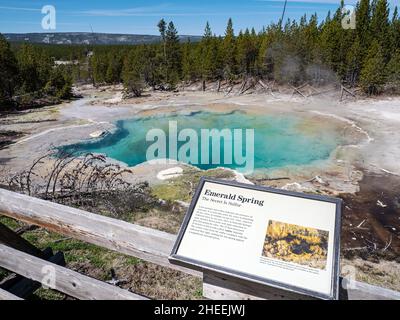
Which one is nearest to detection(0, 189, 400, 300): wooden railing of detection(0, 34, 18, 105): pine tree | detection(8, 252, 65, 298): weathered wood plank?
detection(8, 252, 65, 298): weathered wood plank

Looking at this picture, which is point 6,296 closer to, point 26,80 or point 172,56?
point 26,80

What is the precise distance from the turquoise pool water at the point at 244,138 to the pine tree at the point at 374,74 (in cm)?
963

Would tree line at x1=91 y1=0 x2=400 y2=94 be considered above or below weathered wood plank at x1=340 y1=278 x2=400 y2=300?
above

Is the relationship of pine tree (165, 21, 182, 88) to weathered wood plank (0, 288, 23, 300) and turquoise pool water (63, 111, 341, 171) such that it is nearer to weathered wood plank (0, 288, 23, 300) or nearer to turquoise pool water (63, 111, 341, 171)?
turquoise pool water (63, 111, 341, 171)

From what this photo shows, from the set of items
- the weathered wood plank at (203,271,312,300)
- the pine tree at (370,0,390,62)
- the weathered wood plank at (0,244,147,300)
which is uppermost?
the pine tree at (370,0,390,62)

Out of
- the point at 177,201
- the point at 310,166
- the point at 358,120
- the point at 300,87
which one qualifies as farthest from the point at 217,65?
the point at 177,201

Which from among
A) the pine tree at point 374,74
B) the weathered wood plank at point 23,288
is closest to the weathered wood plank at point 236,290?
the weathered wood plank at point 23,288

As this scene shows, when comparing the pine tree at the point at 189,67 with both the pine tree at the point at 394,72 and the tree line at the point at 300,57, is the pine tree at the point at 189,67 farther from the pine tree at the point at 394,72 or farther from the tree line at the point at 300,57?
the pine tree at the point at 394,72

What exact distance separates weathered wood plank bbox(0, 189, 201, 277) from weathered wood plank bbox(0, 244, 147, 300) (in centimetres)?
30

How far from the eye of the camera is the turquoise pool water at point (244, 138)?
1608cm

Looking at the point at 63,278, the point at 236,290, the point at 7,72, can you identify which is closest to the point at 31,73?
the point at 7,72

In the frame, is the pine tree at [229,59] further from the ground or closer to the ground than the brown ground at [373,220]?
further from the ground

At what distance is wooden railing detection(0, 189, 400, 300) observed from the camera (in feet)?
6.69
